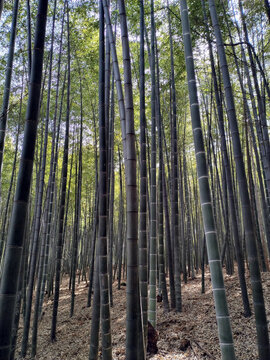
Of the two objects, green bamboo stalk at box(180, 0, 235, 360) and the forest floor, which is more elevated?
green bamboo stalk at box(180, 0, 235, 360)

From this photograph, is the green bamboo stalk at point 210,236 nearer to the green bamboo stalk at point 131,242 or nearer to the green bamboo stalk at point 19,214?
the green bamboo stalk at point 131,242

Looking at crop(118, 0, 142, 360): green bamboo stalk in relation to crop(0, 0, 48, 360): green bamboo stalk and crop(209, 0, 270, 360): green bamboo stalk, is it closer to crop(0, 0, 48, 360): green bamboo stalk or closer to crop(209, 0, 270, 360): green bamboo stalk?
crop(0, 0, 48, 360): green bamboo stalk

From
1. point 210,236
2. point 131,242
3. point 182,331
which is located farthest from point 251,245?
point 182,331

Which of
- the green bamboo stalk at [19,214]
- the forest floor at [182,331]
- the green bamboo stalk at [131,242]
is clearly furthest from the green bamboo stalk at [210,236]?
the forest floor at [182,331]

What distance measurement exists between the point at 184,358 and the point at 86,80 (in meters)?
6.02

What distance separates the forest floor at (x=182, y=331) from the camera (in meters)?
3.57

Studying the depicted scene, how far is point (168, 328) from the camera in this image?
4.39 m

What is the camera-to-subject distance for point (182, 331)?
420cm

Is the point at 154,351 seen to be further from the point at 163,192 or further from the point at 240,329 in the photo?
the point at 163,192

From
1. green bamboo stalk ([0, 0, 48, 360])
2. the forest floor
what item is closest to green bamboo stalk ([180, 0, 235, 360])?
green bamboo stalk ([0, 0, 48, 360])

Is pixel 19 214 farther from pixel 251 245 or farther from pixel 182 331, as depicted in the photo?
pixel 182 331

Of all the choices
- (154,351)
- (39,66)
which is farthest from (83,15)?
(154,351)

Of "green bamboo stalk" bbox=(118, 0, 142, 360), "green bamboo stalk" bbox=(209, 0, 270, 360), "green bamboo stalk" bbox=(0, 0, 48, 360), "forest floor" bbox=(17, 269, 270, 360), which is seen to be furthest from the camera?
"forest floor" bbox=(17, 269, 270, 360)

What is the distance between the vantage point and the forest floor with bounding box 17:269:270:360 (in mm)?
3572
